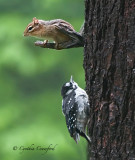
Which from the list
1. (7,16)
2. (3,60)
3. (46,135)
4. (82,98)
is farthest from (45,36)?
(7,16)

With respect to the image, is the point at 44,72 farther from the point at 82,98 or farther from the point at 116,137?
the point at 116,137

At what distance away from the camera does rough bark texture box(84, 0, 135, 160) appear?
4.68m

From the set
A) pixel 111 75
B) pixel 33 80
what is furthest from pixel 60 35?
pixel 33 80

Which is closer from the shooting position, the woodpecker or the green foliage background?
the woodpecker

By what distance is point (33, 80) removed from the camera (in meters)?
10.8

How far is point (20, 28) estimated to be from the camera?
9.26 metres

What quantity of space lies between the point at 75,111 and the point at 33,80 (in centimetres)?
517

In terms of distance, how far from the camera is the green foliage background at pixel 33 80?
8.22 metres

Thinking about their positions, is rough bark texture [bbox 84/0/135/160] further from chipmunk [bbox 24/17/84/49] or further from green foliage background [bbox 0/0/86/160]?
green foliage background [bbox 0/0/86/160]

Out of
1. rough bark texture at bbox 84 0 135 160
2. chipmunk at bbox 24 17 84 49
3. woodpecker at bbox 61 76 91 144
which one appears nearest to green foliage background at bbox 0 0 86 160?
woodpecker at bbox 61 76 91 144

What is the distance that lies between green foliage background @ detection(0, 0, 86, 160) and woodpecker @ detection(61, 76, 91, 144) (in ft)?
6.67

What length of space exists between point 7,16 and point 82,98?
15.2 ft

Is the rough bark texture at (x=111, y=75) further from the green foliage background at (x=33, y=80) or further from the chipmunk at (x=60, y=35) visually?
the green foliage background at (x=33, y=80)

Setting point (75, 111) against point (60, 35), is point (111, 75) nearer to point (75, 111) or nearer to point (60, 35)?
point (60, 35)
